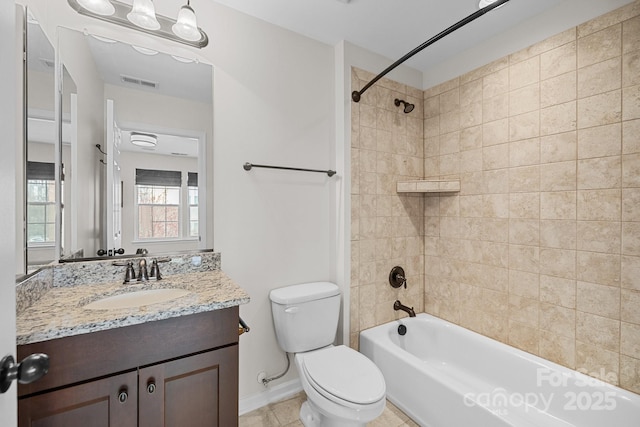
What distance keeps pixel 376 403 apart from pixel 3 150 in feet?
4.98

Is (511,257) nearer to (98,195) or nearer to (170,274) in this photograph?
(170,274)

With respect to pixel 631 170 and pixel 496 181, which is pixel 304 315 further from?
pixel 631 170

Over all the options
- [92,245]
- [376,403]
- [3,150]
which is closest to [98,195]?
[92,245]

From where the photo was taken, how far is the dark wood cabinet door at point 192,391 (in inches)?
39.2

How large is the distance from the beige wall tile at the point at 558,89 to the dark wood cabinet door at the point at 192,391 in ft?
7.25

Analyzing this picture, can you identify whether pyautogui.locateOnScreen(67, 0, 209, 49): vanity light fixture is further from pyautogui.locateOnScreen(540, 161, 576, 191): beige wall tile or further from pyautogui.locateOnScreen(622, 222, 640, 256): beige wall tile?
pyautogui.locateOnScreen(622, 222, 640, 256): beige wall tile

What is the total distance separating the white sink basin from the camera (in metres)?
1.16

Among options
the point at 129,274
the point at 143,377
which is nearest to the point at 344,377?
the point at 143,377

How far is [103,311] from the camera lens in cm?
98

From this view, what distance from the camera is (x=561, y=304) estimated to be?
1.67 m

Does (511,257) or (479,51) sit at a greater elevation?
(479,51)

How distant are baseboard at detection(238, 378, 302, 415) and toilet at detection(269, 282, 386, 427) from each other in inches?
8.8

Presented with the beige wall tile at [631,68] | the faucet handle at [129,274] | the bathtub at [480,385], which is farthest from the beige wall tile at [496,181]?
the faucet handle at [129,274]

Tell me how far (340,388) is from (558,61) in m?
2.22
